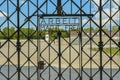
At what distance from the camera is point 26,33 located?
21.5ft

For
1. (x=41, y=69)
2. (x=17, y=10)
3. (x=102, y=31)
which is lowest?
(x=41, y=69)

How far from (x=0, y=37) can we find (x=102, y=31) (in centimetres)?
191

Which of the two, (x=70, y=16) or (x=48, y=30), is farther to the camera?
(x=48, y=30)

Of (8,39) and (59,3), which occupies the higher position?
(59,3)

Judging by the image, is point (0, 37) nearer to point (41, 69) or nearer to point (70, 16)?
point (41, 69)

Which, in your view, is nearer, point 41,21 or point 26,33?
point 41,21

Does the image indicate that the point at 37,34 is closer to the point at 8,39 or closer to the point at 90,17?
the point at 8,39

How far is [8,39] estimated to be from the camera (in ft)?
20.1

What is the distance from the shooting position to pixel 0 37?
22.2ft

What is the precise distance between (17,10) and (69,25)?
898mm

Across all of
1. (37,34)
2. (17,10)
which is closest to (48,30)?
(37,34)

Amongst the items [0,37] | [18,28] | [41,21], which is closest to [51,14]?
[41,21]

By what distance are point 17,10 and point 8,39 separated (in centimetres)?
51

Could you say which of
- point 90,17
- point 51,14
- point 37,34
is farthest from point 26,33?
point 90,17
